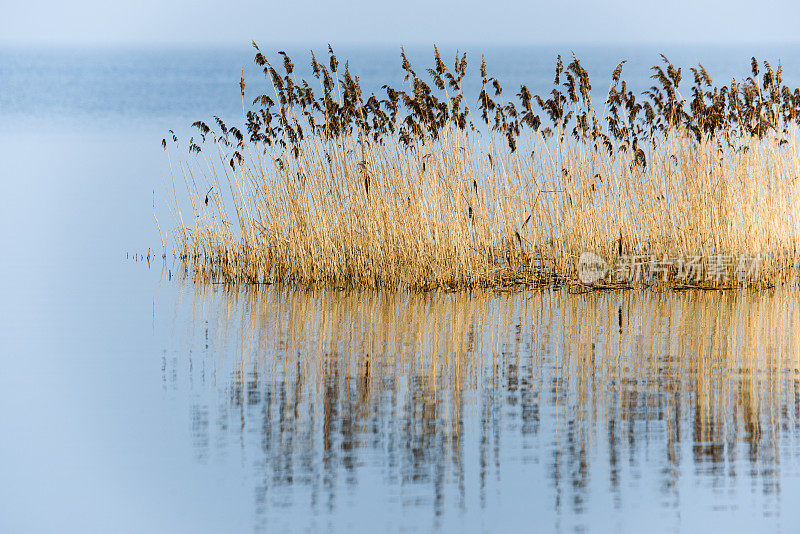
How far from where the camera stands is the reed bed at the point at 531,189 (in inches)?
336

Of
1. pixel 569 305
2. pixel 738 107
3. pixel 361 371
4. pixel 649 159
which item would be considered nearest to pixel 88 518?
pixel 361 371

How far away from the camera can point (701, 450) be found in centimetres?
423

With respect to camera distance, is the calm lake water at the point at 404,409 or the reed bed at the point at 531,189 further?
the reed bed at the point at 531,189

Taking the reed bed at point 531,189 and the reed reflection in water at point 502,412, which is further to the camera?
the reed bed at point 531,189

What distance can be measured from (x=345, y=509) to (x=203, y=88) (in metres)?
48.5

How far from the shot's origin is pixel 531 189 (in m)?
8.80

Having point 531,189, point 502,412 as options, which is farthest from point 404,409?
point 531,189

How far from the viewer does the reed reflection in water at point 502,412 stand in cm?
368

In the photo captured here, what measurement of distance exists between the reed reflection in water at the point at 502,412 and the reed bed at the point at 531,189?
1034 mm

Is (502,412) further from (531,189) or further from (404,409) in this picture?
(531,189)

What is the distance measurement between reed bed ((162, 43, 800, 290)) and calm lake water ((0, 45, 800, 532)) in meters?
0.41

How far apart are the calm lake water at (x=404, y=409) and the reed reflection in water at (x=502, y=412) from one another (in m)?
0.01

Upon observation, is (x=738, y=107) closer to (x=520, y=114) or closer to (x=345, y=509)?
(x=520, y=114)

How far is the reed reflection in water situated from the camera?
368 cm
